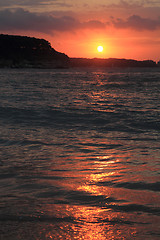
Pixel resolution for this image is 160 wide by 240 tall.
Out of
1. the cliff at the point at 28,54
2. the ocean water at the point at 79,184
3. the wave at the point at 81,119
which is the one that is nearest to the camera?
the ocean water at the point at 79,184

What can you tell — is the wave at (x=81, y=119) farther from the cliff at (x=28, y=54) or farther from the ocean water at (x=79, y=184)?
the cliff at (x=28, y=54)

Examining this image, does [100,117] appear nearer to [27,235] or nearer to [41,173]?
[41,173]

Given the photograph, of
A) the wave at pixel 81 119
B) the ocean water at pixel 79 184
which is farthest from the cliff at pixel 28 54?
the ocean water at pixel 79 184

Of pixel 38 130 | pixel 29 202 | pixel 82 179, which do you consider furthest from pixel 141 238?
pixel 38 130

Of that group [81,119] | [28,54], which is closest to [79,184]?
[81,119]

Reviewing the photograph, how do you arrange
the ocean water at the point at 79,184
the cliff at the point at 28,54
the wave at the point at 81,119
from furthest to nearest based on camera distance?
the cliff at the point at 28,54, the wave at the point at 81,119, the ocean water at the point at 79,184

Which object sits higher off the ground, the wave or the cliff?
the cliff

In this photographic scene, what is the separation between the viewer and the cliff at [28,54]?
148m

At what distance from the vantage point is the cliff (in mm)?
147625

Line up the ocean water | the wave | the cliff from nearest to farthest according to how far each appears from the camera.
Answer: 1. the ocean water
2. the wave
3. the cliff

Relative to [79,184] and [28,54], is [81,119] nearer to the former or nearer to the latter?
[79,184]

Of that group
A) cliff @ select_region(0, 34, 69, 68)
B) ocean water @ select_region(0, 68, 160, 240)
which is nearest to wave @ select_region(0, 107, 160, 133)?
ocean water @ select_region(0, 68, 160, 240)

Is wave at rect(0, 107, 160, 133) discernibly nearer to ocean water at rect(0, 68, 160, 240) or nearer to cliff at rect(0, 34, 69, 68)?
ocean water at rect(0, 68, 160, 240)

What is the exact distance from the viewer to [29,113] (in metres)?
13.4
